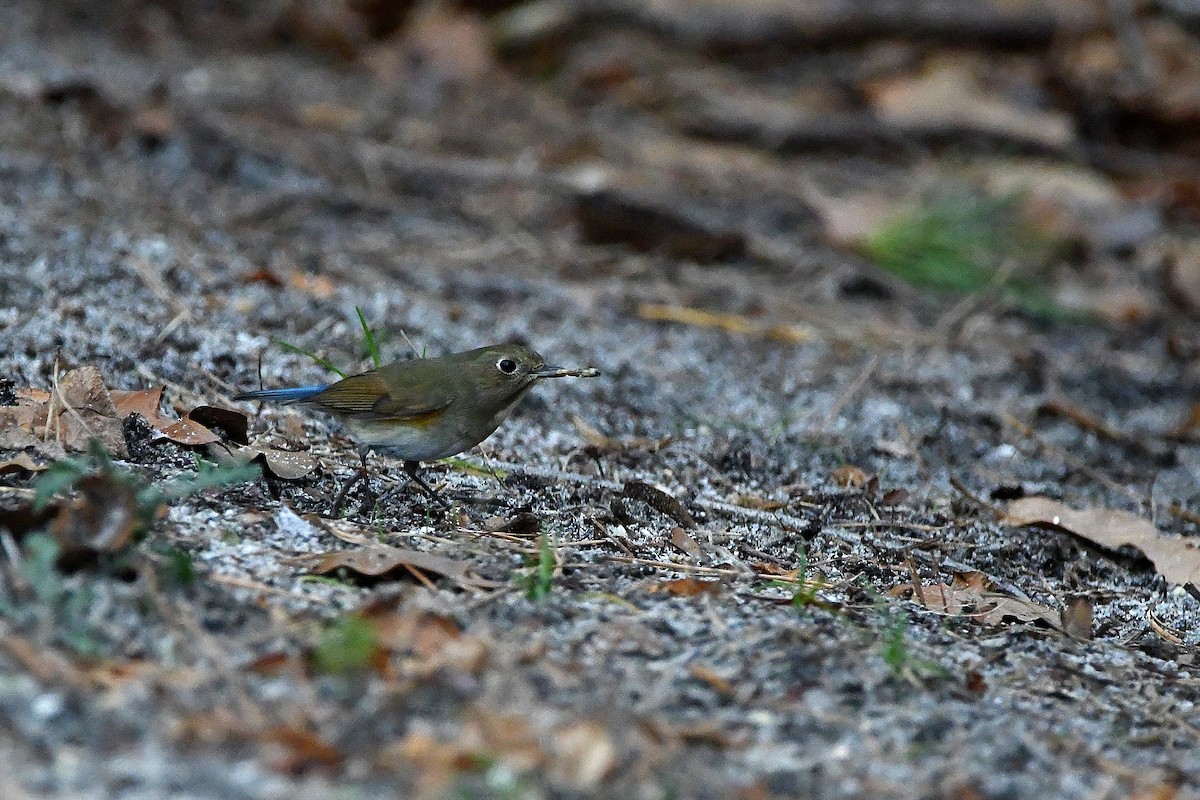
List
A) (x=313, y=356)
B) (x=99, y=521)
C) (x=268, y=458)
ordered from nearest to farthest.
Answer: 1. (x=99, y=521)
2. (x=268, y=458)
3. (x=313, y=356)

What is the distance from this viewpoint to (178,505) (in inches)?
143

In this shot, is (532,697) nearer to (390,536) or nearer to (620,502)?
(390,536)

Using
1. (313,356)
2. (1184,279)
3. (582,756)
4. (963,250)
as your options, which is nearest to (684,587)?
(582,756)

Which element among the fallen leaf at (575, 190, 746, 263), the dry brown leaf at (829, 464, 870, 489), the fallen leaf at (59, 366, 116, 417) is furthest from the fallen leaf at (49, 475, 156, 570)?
the fallen leaf at (575, 190, 746, 263)

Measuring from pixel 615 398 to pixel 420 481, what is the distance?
5.27ft

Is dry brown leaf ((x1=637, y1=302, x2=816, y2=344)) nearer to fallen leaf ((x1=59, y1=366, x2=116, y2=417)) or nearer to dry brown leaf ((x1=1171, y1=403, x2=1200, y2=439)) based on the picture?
dry brown leaf ((x1=1171, y1=403, x2=1200, y2=439))

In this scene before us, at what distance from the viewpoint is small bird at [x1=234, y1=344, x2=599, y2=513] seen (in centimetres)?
434

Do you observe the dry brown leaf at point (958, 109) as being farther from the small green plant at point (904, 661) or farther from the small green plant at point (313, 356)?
the small green plant at point (904, 661)

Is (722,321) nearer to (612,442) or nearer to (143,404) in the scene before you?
(612,442)

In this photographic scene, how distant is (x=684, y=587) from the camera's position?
3576 mm

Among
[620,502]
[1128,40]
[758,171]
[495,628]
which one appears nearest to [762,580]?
[620,502]

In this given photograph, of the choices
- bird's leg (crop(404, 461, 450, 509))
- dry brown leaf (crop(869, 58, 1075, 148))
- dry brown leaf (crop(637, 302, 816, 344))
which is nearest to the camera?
bird's leg (crop(404, 461, 450, 509))

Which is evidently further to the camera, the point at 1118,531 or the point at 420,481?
the point at 1118,531

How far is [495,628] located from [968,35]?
8299 millimetres
